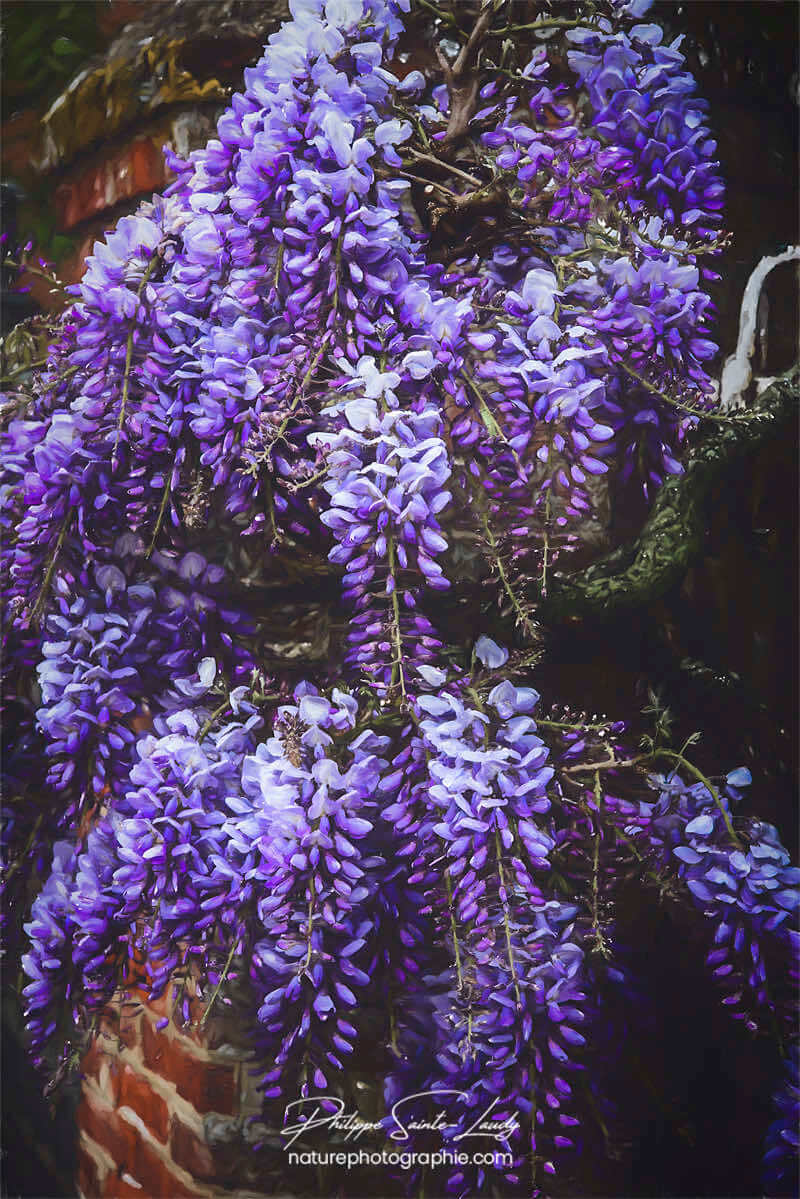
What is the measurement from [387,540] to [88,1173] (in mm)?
997

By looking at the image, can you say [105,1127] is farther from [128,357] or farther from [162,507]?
[128,357]

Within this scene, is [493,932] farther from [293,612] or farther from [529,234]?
[529,234]

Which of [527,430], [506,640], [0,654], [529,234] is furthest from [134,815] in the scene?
[529,234]

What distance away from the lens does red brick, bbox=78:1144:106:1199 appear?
1.21m

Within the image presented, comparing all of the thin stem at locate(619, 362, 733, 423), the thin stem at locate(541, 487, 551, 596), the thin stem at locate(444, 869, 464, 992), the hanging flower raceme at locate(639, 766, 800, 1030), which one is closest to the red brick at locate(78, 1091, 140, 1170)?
the thin stem at locate(444, 869, 464, 992)

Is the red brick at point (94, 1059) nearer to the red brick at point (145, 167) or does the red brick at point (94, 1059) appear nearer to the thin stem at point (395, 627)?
the thin stem at point (395, 627)

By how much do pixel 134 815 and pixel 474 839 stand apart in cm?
45

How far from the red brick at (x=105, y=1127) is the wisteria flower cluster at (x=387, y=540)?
0.77 ft

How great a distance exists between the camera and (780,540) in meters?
1.15

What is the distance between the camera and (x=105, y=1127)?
1.22m

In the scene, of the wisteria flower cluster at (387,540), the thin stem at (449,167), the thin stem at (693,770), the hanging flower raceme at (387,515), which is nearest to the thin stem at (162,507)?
the wisteria flower cluster at (387,540)

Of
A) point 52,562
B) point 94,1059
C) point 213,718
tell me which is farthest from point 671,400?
point 94,1059

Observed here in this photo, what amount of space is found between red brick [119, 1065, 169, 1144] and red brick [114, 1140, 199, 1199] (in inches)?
1.1

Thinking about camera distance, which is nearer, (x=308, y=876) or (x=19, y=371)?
(x=308, y=876)
